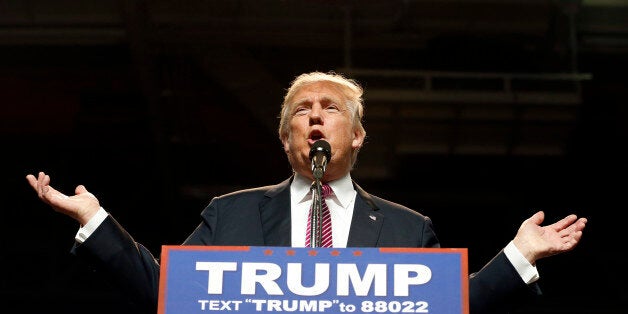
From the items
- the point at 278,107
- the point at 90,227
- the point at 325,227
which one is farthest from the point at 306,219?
the point at 278,107

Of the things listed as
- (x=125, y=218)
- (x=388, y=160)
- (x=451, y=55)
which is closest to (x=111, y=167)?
(x=125, y=218)

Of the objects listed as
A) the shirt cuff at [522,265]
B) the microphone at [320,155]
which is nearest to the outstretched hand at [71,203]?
the microphone at [320,155]

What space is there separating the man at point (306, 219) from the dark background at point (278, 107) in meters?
2.90

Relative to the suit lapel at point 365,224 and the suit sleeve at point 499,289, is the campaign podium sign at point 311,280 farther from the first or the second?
the suit lapel at point 365,224

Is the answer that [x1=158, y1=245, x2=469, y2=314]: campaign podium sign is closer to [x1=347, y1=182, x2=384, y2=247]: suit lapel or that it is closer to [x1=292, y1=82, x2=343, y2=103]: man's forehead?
[x1=347, y1=182, x2=384, y2=247]: suit lapel

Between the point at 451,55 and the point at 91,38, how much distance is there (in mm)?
2172

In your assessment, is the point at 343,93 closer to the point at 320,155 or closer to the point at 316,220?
the point at 320,155

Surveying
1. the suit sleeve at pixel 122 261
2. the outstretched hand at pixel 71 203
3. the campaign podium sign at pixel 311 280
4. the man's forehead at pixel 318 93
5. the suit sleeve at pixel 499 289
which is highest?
the man's forehead at pixel 318 93

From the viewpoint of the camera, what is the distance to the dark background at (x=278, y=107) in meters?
5.31

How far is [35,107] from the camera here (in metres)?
6.13

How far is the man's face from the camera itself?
209 centimetres

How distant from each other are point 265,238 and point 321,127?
323 mm

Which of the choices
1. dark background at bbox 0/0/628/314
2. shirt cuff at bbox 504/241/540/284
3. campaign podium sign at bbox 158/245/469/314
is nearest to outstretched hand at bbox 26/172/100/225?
campaign podium sign at bbox 158/245/469/314

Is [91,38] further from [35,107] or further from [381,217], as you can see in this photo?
[381,217]
